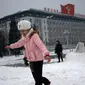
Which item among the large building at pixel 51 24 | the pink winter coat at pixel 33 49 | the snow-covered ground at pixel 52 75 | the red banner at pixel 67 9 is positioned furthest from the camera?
the red banner at pixel 67 9

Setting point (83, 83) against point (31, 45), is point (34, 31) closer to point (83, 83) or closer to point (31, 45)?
point (31, 45)

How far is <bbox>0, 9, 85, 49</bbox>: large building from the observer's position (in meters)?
96.1

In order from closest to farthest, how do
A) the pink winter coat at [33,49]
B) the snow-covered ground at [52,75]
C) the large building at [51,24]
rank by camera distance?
the pink winter coat at [33,49] < the snow-covered ground at [52,75] < the large building at [51,24]

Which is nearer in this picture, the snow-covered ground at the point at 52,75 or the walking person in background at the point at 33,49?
the walking person in background at the point at 33,49

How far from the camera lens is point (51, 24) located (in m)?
106

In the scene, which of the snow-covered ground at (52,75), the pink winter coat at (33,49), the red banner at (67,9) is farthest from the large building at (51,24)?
the pink winter coat at (33,49)

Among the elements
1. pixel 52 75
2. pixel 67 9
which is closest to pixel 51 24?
pixel 67 9

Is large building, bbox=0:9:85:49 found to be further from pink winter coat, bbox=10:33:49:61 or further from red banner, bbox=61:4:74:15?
pink winter coat, bbox=10:33:49:61

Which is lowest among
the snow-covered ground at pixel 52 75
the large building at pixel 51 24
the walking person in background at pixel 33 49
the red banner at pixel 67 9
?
the snow-covered ground at pixel 52 75

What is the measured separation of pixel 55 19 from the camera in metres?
109

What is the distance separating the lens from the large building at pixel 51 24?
96.1 m

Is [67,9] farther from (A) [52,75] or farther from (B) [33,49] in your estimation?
(B) [33,49]

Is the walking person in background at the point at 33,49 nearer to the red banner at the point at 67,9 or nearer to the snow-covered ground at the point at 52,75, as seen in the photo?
the snow-covered ground at the point at 52,75

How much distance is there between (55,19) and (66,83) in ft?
334
